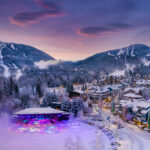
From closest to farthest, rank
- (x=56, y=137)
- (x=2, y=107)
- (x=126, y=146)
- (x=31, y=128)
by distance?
(x=126, y=146) < (x=56, y=137) < (x=31, y=128) < (x=2, y=107)

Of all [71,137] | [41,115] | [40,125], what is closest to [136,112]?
[71,137]

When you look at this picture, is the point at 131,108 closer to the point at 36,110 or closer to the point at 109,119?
the point at 109,119

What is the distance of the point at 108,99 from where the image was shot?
79.4 metres

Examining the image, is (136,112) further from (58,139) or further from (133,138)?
(58,139)

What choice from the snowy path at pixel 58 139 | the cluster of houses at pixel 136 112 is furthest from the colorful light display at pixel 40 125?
the cluster of houses at pixel 136 112

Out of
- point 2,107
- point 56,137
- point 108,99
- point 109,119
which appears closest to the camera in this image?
point 56,137

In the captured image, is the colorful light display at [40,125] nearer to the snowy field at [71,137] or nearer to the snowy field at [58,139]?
the snowy field at [71,137]

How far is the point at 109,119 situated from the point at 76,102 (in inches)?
485

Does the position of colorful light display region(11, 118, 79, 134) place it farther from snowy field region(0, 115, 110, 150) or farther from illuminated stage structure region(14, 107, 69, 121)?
illuminated stage structure region(14, 107, 69, 121)

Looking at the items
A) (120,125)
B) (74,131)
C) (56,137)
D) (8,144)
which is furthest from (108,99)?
(8,144)

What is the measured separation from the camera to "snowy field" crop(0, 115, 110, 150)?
1278 inches

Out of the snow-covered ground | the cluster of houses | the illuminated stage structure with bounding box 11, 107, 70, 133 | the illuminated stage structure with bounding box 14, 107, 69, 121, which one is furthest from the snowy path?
the cluster of houses

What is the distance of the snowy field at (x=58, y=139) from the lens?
32.5 m

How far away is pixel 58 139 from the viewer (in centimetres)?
3628
